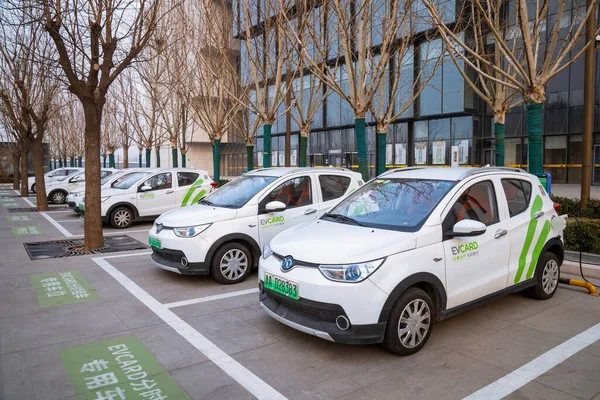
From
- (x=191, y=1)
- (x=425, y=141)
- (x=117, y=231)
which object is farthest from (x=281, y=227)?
(x=425, y=141)

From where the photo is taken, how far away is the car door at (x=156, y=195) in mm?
12602

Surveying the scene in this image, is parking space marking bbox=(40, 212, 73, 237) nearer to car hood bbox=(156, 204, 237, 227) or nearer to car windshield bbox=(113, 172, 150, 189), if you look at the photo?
car windshield bbox=(113, 172, 150, 189)

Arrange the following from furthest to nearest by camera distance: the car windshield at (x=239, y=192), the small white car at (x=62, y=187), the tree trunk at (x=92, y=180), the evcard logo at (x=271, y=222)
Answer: the small white car at (x=62, y=187) < the tree trunk at (x=92, y=180) < the car windshield at (x=239, y=192) < the evcard logo at (x=271, y=222)

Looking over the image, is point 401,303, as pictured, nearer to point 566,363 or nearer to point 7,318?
point 566,363

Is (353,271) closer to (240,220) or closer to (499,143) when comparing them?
(240,220)

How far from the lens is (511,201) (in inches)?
205

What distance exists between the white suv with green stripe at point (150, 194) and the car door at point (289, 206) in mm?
5634

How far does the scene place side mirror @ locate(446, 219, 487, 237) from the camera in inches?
168

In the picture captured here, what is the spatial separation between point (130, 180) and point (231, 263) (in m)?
7.50

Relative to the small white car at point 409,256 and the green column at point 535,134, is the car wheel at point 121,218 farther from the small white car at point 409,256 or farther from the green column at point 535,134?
the green column at point 535,134

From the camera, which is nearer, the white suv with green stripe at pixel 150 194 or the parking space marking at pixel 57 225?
the parking space marking at pixel 57 225

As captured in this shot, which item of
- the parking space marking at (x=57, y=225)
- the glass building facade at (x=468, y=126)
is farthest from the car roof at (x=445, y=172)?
the glass building facade at (x=468, y=126)

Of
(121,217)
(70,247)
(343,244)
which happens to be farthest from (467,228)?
(121,217)

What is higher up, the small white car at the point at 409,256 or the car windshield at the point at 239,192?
the car windshield at the point at 239,192
